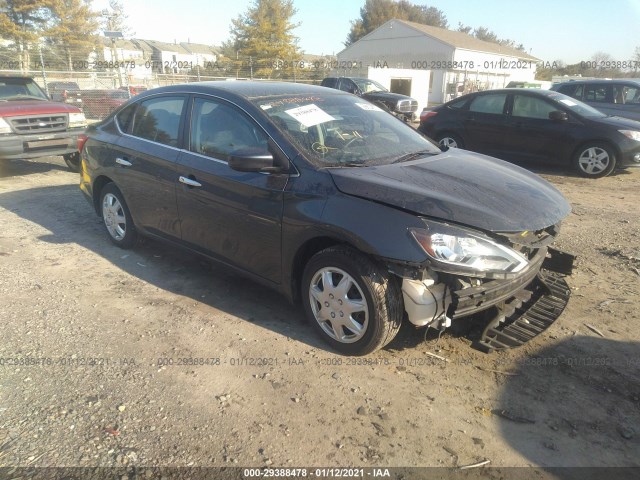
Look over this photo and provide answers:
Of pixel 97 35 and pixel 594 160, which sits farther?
pixel 97 35

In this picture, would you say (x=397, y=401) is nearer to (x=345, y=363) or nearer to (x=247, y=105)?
(x=345, y=363)

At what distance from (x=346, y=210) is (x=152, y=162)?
2.18 metres

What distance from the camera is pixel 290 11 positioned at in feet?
140

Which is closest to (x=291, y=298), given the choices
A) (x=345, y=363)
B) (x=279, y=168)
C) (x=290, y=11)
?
(x=345, y=363)

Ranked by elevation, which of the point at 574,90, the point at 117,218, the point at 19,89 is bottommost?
the point at 117,218

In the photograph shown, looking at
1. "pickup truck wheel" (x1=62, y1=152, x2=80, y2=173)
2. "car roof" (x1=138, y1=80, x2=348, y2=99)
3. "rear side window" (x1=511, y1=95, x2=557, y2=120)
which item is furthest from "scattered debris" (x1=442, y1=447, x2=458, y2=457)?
"pickup truck wheel" (x1=62, y1=152, x2=80, y2=173)

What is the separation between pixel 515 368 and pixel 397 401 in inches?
33.7

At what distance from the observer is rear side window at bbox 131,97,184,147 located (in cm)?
427

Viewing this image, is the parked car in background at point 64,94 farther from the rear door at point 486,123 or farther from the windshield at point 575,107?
the windshield at point 575,107

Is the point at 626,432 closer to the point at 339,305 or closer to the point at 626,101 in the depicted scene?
the point at 339,305

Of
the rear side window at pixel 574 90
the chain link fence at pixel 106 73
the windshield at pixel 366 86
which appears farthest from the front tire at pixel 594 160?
the windshield at pixel 366 86

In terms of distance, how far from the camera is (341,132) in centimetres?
374

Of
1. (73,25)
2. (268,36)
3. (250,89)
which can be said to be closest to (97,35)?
(73,25)

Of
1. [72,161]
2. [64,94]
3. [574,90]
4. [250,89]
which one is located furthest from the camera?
[64,94]
